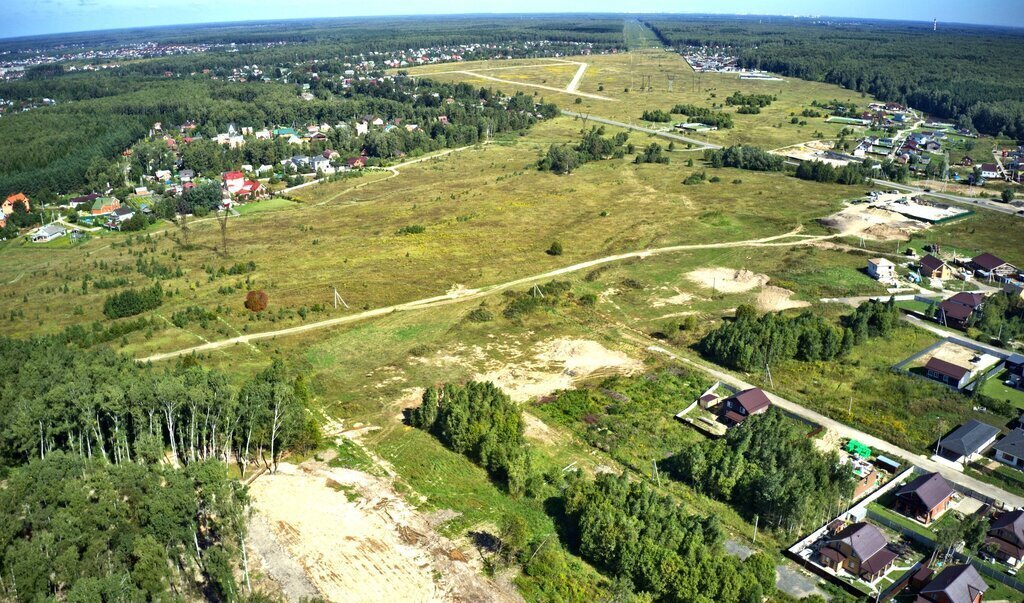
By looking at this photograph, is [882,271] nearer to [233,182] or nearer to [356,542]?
[356,542]

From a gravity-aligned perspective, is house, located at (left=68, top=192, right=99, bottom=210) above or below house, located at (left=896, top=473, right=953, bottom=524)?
above

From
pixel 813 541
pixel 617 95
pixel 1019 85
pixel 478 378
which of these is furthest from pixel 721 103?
pixel 813 541

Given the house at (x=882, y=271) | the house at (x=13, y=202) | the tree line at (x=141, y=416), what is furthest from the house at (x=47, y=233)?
the house at (x=882, y=271)

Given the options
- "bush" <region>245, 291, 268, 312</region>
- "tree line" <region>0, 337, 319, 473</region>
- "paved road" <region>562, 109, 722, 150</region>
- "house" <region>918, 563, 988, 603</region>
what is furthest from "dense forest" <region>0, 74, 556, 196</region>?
"house" <region>918, 563, 988, 603</region>

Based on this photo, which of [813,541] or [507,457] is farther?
[507,457]

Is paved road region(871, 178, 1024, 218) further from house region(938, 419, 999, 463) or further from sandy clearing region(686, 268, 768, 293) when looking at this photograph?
house region(938, 419, 999, 463)

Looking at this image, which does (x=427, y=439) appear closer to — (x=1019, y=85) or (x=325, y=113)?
(x=325, y=113)

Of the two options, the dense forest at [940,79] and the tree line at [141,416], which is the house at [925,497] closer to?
the tree line at [141,416]
